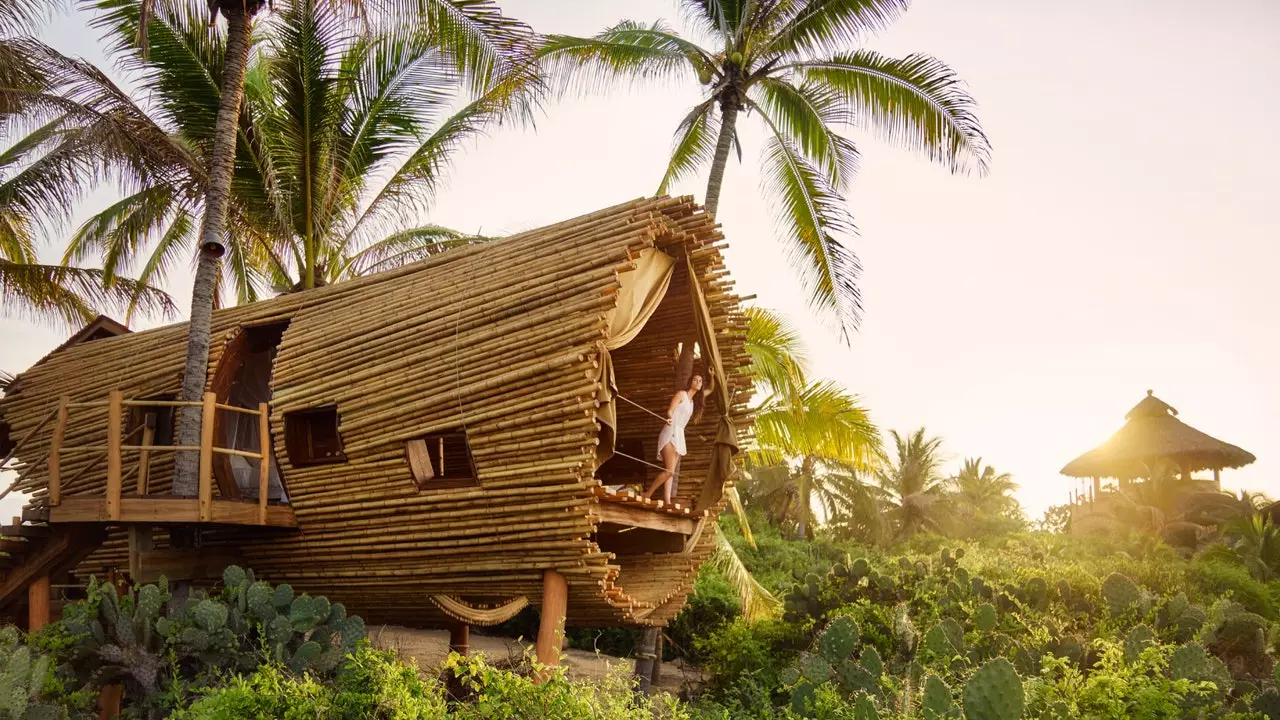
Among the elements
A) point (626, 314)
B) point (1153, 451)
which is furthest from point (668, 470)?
point (1153, 451)

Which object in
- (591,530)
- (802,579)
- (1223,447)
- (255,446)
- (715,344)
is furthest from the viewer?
(1223,447)

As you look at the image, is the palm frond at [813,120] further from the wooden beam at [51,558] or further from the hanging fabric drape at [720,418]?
the wooden beam at [51,558]

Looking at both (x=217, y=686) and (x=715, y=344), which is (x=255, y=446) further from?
(x=715, y=344)

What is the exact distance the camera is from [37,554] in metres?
10.3

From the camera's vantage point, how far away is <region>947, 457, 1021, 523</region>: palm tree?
37.0 metres

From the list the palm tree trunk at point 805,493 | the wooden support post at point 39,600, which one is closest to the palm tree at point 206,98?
the wooden support post at point 39,600

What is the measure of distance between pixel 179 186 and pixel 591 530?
343 inches

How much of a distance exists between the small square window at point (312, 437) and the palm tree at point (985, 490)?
28074 mm

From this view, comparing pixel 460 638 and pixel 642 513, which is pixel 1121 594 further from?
pixel 460 638

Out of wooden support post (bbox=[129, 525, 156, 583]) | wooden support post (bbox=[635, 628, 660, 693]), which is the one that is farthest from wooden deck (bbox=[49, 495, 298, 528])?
wooden support post (bbox=[635, 628, 660, 693])

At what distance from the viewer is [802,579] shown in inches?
700

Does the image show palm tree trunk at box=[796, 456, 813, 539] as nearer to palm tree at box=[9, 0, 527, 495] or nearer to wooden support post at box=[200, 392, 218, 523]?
palm tree at box=[9, 0, 527, 495]

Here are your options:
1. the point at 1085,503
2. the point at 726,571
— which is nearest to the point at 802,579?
the point at 726,571

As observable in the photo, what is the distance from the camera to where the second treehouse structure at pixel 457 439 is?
28.8 feet
